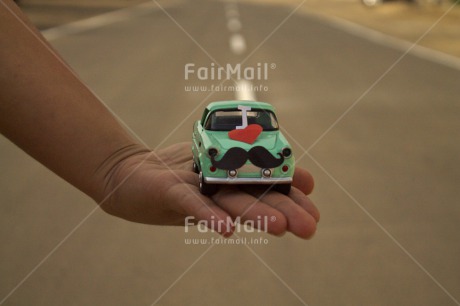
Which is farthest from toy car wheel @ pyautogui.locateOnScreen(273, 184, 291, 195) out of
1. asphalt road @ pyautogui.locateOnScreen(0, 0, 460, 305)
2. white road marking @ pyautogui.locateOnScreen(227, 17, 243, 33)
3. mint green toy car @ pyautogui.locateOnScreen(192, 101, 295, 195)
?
white road marking @ pyautogui.locateOnScreen(227, 17, 243, 33)

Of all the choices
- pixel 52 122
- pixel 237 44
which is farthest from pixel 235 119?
pixel 237 44

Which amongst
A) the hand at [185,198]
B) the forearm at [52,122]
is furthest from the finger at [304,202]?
the forearm at [52,122]

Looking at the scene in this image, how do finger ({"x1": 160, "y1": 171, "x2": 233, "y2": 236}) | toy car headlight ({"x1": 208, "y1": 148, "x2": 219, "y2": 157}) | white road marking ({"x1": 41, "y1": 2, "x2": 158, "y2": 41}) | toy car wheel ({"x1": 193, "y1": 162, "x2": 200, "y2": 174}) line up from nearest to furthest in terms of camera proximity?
finger ({"x1": 160, "y1": 171, "x2": 233, "y2": 236}), toy car headlight ({"x1": 208, "y1": 148, "x2": 219, "y2": 157}), toy car wheel ({"x1": 193, "y1": 162, "x2": 200, "y2": 174}), white road marking ({"x1": 41, "y1": 2, "x2": 158, "y2": 41})

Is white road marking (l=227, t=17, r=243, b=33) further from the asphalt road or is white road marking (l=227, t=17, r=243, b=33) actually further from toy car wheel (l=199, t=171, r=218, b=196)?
toy car wheel (l=199, t=171, r=218, b=196)

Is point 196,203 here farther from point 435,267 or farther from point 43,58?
point 435,267

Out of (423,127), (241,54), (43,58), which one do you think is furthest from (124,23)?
(43,58)

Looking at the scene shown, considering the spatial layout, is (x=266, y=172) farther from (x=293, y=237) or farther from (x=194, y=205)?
(x=293, y=237)

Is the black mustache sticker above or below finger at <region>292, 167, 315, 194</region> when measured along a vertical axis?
above

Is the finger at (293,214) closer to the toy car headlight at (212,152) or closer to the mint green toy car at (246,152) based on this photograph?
the mint green toy car at (246,152)
